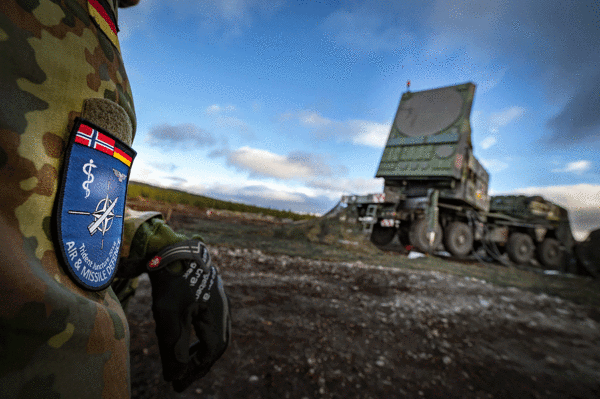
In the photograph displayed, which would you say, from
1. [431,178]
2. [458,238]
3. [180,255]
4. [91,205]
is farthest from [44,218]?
[458,238]

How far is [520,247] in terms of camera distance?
8.41 m

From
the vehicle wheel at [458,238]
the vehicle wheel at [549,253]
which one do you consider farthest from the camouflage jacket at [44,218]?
the vehicle wheel at [549,253]

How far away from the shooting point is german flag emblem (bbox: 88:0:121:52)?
0.52 m

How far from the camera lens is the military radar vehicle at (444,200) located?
7.14 m

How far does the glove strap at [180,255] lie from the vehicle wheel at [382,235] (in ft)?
25.0

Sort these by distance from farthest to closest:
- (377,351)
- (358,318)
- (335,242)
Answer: (335,242)
(358,318)
(377,351)

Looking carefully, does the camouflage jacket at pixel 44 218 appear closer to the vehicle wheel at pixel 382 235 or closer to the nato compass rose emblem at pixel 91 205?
the nato compass rose emblem at pixel 91 205

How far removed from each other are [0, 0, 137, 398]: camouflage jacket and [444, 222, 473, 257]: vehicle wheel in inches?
332

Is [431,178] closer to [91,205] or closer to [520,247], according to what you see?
[520,247]

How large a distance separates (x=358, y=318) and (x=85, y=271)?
1.95 m

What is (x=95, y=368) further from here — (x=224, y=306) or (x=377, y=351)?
(x=377, y=351)

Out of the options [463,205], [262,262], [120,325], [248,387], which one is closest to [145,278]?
[262,262]

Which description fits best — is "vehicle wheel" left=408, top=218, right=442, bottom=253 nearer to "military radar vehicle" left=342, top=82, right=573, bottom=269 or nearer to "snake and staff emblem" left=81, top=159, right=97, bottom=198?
"military radar vehicle" left=342, top=82, right=573, bottom=269

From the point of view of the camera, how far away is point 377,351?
154cm
